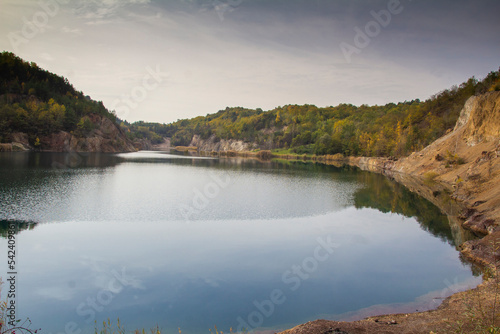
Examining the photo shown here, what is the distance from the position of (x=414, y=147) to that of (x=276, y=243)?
62272mm

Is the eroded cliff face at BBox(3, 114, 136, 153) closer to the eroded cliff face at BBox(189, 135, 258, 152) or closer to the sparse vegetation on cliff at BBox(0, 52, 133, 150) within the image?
the sparse vegetation on cliff at BBox(0, 52, 133, 150)

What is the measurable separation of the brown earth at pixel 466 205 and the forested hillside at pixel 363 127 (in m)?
6.32

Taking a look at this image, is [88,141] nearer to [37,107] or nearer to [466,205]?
[37,107]

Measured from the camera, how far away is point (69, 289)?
1052 centimetres

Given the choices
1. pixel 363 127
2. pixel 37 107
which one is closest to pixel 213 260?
pixel 363 127

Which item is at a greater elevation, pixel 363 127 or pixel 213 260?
pixel 363 127

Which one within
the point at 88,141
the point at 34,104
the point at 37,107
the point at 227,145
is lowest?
the point at 88,141

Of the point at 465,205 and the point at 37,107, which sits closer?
the point at 465,205

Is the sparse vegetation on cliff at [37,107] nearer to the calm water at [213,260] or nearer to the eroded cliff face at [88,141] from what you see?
the eroded cliff face at [88,141]

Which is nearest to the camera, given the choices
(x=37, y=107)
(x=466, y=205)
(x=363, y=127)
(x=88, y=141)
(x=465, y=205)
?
(x=466, y=205)

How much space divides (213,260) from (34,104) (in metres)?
115

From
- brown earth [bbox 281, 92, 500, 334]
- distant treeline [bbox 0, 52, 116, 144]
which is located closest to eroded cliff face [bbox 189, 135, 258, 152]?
distant treeline [bbox 0, 52, 116, 144]

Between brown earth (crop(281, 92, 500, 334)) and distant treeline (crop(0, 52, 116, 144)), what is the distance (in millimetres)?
100547

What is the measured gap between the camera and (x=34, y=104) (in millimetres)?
101125
